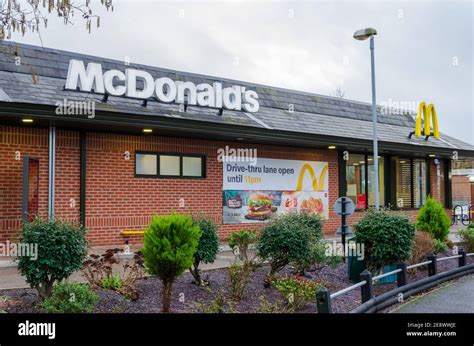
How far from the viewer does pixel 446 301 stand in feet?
29.0

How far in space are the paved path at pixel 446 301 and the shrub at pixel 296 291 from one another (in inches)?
54.8

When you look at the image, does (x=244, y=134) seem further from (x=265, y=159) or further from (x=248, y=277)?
(x=248, y=277)

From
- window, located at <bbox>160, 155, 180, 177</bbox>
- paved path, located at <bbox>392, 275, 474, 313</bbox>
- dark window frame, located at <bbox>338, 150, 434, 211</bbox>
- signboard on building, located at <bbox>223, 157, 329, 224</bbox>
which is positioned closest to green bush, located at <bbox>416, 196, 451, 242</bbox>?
paved path, located at <bbox>392, 275, 474, 313</bbox>

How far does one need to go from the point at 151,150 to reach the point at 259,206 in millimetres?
4105

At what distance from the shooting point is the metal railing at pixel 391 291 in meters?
6.29

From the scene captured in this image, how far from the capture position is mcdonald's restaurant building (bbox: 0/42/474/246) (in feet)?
39.4

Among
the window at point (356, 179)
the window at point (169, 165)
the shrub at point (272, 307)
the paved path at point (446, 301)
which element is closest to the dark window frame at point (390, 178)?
the window at point (356, 179)

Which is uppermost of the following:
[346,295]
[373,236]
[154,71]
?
[154,71]

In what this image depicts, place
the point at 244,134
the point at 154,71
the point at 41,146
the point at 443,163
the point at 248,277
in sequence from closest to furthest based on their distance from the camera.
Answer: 1. the point at 248,277
2. the point at 41,146
3. the point at 244,134
4. the point at 154,71
5. the point at 443,163

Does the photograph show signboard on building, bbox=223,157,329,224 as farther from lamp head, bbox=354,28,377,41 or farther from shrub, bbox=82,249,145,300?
shrub, bbox=82,249,145,300

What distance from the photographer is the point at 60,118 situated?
36.8ft

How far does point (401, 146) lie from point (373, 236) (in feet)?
33.3

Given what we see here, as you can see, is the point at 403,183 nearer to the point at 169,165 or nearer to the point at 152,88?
the point at 169,165
